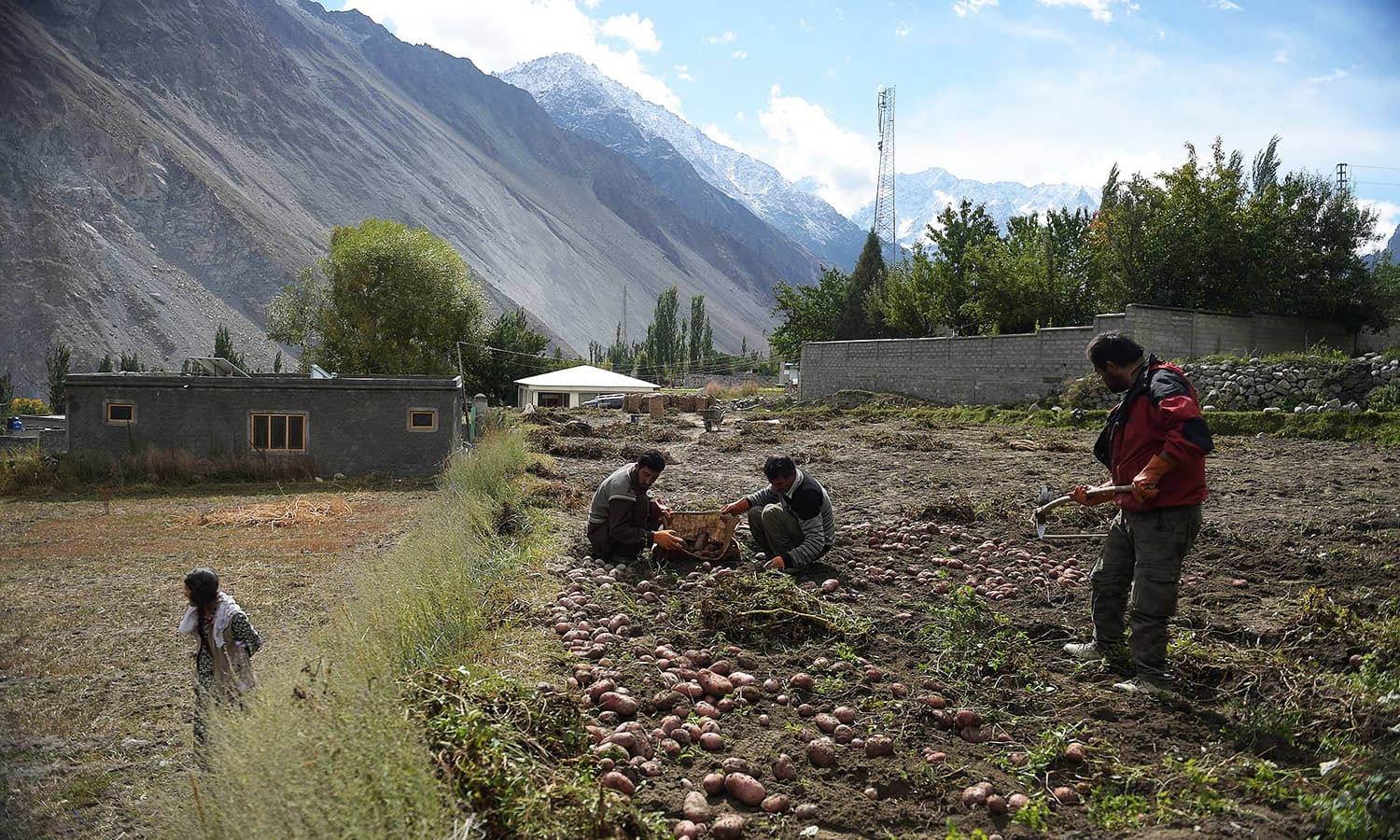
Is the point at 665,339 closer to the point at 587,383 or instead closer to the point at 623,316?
the point at 623,316

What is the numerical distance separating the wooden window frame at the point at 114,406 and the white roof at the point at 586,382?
1988cm

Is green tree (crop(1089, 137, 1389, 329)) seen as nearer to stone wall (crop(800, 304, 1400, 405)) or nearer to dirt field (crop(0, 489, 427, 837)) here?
stone wall (crop(800, 304, 1400, 405))

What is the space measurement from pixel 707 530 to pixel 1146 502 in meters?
3.67

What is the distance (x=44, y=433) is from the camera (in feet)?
89.4

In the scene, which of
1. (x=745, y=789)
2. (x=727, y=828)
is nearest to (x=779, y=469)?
(x=745, y=789)

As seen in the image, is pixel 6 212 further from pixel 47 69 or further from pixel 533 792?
pixel 533 792

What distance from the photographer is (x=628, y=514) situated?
24.6ft

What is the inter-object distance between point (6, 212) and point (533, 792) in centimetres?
7380

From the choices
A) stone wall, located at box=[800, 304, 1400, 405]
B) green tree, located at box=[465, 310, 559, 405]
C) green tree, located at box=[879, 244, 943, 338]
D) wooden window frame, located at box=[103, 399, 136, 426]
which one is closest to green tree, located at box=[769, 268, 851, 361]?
green tree, located at box=[879, 244, 943, 338]

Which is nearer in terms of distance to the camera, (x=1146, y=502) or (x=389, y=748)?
(x=389, y=748)

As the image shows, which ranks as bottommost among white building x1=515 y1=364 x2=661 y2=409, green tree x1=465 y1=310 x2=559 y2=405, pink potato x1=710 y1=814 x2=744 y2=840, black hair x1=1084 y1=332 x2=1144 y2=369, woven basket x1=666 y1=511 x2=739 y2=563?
pink potato x1=710 y1=814 x2=744 y2=840

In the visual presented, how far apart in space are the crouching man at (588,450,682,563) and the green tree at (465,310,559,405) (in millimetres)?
43080

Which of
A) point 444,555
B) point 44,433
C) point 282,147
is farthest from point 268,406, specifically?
point 282,147

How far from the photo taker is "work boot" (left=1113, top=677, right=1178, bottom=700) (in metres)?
4.30
